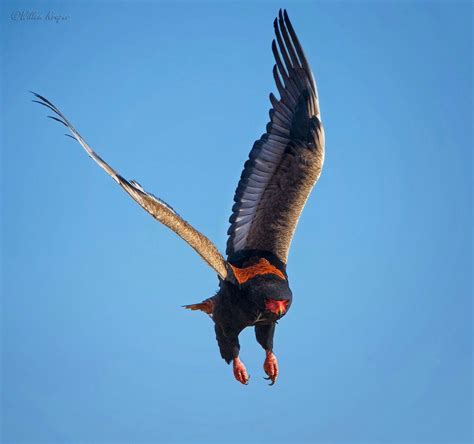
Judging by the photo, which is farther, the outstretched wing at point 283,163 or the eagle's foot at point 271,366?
the outstretched wing at point 283,163

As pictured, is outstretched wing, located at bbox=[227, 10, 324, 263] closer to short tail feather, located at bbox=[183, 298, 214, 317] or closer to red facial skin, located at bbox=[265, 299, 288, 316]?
short tail feather, located at bbox=[183, 298, 214, 317]

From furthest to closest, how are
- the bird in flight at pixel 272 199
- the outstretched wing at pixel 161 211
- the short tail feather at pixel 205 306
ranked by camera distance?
the short tail feather at pixel 205 306 → the bird in flight at pixel 272 199 → the outstretched wing at pixel 161 211

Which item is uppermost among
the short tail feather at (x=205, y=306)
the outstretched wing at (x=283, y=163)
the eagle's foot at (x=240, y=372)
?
the outstretched wing at (x=283, y=163)

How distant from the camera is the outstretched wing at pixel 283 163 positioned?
1545 cm

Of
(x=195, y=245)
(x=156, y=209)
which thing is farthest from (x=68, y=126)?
(x=195, y=245)

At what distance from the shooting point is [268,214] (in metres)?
15.5

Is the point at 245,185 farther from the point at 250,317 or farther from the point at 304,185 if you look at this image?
the point at 250,317

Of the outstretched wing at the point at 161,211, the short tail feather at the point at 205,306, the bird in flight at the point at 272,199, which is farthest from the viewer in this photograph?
the short tail feather at the point at 205,306

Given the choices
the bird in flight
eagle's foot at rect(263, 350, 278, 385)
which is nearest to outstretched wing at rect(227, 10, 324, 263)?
the bird in flight

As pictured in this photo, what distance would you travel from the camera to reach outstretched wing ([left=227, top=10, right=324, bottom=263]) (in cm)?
1545

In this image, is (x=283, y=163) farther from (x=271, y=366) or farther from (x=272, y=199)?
(x=271, y=366)

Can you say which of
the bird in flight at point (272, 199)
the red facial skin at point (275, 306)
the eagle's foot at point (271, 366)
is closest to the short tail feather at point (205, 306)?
the bird in flight at point (272, 199)

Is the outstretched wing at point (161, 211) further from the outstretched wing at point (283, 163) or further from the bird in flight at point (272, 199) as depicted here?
the outstretched wing at point (283, 163)

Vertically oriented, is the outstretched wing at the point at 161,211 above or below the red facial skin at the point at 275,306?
above
